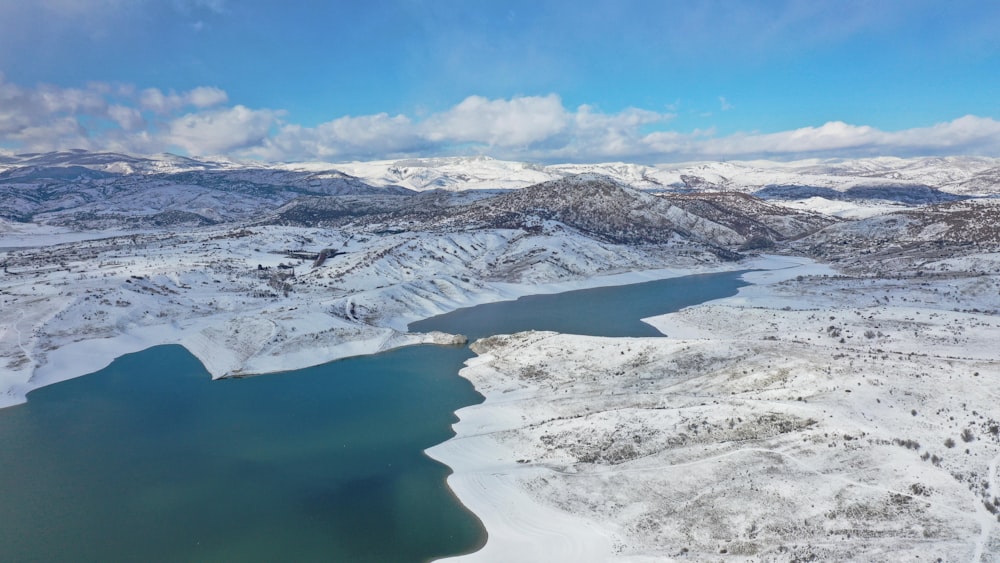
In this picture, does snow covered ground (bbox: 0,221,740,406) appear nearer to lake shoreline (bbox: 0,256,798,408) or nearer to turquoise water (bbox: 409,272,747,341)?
lake shoreline (bbox: 0,256,798,408)

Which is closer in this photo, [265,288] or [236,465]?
[236,465]

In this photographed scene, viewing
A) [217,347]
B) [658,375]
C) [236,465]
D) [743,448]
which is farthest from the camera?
[217,347]

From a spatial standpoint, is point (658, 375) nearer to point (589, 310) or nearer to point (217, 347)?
point (589, 310)

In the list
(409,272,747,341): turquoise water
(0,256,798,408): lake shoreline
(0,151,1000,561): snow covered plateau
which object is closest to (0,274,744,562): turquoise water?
(0,256,798,408): lake shoreline

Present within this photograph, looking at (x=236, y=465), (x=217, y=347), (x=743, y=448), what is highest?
(x=217, y=347)

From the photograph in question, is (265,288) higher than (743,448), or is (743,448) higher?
(265,288)

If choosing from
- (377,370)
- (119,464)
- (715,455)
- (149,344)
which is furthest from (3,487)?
(715,455)

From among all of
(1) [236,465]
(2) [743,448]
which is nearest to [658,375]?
(2) [743,448]
